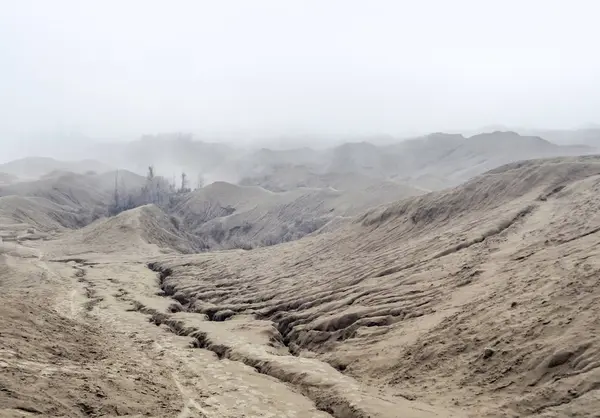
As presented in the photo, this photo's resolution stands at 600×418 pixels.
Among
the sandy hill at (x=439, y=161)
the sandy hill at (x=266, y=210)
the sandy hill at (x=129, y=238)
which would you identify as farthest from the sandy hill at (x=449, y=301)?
the sandy hill at (x=439, y=161)

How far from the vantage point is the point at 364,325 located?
1664 cm

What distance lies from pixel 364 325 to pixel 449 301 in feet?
8.97

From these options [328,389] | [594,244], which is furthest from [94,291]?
[594,244]

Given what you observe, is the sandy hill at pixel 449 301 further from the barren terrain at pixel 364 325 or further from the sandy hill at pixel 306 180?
the sandy hill at pixel 306 180

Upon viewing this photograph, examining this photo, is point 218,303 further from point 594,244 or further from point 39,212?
point 39,212

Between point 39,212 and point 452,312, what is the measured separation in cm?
8505

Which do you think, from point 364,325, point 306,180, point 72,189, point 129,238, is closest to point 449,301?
point 364,325

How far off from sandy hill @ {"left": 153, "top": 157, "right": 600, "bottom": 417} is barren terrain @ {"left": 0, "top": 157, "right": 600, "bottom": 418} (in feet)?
0.20

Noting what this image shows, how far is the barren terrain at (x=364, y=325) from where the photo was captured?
10156mm

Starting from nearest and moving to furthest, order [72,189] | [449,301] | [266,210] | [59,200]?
1. [449,301]
2. [266,210]
3. [59,200]
4. [72,189]

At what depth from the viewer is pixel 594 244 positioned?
50.0 feet

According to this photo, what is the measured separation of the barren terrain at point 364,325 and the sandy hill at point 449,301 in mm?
61

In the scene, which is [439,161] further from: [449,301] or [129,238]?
[449,301]

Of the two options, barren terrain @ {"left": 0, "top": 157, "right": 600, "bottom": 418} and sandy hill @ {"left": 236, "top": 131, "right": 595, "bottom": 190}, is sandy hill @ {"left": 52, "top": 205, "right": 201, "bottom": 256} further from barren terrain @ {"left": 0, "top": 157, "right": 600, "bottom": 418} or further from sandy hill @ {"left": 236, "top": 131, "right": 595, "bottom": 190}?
sandy hill @ {"left": 236, "top": 131, "right": 595, "bottom": 190}
